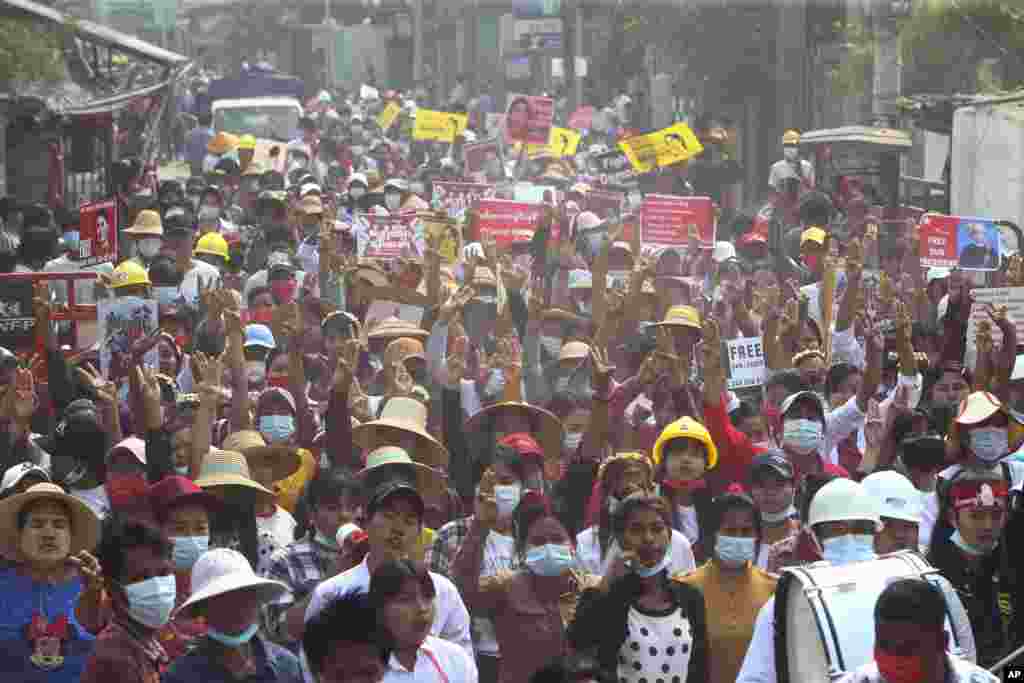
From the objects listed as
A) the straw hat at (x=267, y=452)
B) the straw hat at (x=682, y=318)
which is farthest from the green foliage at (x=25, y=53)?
the straw hat at (x=267, y=452)

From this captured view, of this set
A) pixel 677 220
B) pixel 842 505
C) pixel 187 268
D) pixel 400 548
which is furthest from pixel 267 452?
pixel 677 220

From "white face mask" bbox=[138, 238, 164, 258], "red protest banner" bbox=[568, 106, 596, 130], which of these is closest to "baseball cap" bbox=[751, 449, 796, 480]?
"white face mask" bbox=[138, 238, 164, 258]

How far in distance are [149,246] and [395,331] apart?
12.5ft

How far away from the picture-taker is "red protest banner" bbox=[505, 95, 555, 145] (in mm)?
21391

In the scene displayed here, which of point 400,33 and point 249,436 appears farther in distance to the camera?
point 400,33

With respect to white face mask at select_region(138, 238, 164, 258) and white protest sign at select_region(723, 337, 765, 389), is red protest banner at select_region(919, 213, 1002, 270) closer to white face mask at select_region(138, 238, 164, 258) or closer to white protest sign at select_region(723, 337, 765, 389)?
white protest sign at select_region(723, 337, 765, 389)

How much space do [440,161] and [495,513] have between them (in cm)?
1956

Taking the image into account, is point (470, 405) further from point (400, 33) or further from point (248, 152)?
point (400, 33)

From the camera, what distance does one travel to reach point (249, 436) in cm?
849

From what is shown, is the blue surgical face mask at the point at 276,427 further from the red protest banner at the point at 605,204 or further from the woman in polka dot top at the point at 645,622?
the red protest banner at the point at 605,204

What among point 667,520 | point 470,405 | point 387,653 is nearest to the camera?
point 387,653

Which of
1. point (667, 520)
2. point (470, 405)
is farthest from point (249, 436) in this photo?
point (667, 520)

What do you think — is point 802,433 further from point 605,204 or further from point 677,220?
point 605,204

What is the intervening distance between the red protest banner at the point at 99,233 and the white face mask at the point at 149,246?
1.47m
